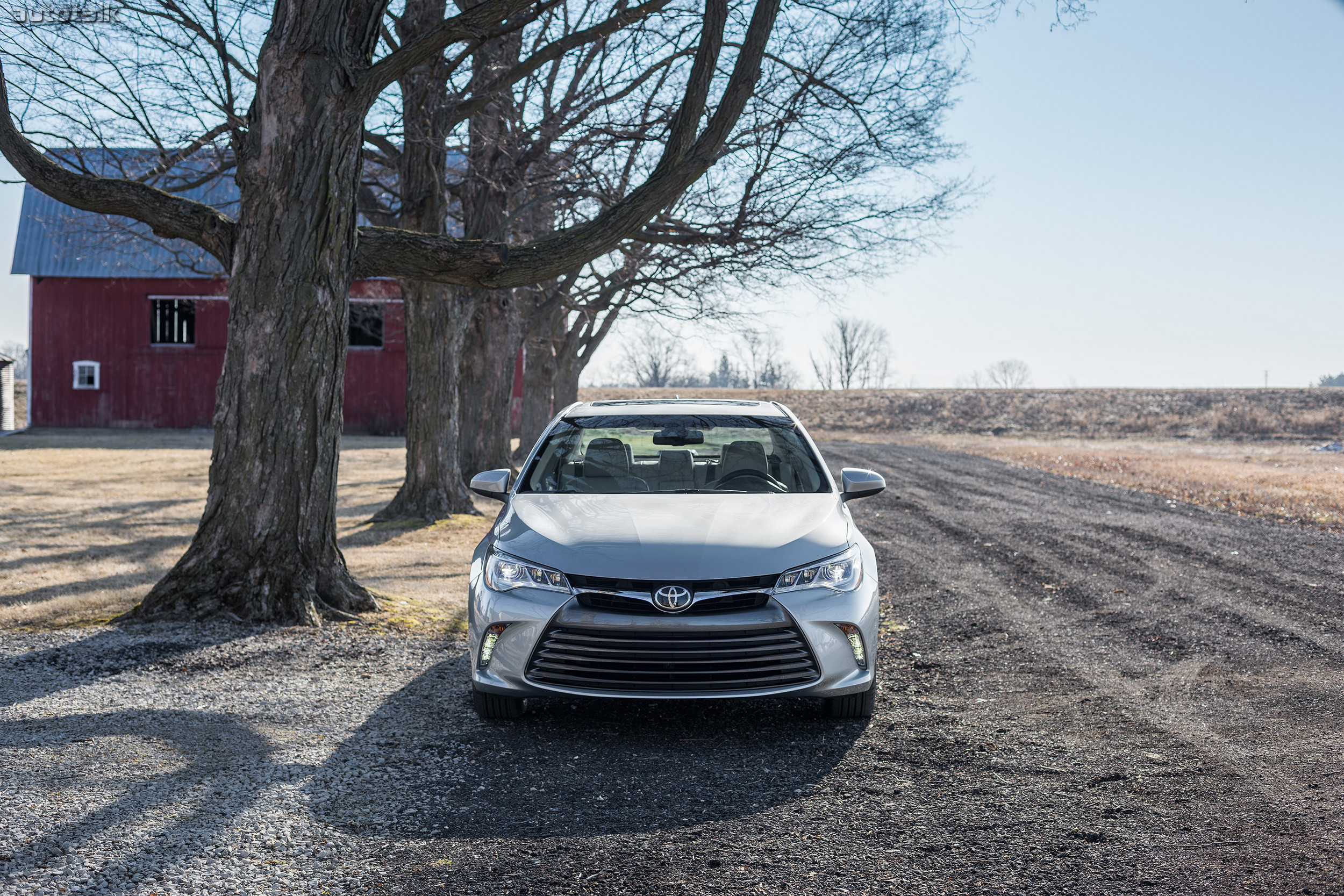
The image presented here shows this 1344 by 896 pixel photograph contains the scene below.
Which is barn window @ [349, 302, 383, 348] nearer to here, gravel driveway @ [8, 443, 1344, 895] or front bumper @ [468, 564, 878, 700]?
gravel driveway @ [8, 443, 1344, 895]

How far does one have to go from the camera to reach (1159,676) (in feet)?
20.2

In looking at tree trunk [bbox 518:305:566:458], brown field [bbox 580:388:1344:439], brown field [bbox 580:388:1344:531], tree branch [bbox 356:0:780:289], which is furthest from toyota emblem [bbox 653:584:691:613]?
brown field [bbox 580:388:1344:439]

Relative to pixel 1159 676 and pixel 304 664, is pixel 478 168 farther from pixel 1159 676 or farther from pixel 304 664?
pixel 1159 676

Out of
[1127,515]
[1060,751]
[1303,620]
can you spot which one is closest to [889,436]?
[1127,515]

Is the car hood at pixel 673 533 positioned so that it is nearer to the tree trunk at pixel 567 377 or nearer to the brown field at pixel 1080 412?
the tree trunk at pixel 567 377

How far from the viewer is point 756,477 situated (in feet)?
20.4

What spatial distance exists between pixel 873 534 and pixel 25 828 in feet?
34.1

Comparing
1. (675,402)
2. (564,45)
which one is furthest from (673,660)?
(564,45)

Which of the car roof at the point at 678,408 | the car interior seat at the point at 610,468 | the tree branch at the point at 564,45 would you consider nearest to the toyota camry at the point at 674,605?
the car interior seat at the point at 610,468

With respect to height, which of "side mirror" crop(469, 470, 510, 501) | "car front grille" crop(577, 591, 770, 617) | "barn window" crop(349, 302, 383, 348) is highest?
"barn window" crop(349, 302, 383, 348)

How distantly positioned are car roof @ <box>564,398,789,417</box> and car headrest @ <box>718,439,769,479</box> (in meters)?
0.31

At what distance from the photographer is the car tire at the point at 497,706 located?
505cm

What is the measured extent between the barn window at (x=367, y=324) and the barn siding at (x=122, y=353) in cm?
48

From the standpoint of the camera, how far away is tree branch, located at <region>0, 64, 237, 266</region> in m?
7.52
